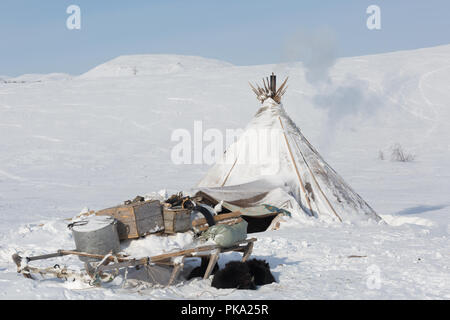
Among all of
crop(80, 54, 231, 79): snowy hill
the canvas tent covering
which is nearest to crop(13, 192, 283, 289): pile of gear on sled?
the canvas tent covering

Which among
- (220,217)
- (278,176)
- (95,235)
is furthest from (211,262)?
(278,176)

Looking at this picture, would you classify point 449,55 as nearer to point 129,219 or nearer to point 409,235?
point 409,235

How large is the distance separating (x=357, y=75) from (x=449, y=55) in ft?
20.0

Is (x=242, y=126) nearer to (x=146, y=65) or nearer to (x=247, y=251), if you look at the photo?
(x=247, y=251)

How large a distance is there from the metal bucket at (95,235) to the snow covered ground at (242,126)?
349 millimetres

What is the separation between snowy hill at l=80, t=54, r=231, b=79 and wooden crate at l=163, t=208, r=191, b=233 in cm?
5066

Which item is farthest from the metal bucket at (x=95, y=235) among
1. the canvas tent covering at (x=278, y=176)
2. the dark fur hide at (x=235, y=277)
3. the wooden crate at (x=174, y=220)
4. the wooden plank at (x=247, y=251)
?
the canvas tent covering at (x=278, y=176)

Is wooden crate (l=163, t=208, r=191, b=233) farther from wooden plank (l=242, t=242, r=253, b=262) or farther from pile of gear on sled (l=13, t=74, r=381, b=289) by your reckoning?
wooden plank (l=242, t=242, r=253, b=262)

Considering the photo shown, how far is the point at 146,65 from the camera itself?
61.3 meters

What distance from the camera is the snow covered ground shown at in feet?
16.2

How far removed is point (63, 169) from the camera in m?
16.0

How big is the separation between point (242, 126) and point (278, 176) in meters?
12.5

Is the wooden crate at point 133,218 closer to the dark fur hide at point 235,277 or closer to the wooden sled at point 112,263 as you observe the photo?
the wooden sled at point 112,263
